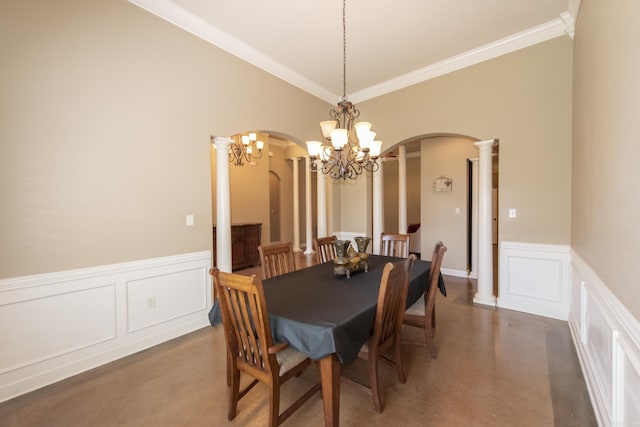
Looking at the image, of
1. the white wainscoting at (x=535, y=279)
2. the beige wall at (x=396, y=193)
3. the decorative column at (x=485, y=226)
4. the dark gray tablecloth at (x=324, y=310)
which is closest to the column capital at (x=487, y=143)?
the decorative column at (x=485, y=226)

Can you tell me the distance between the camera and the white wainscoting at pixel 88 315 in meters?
→ 1.99

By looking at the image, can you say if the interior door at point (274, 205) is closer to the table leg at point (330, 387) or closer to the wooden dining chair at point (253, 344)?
the wooden dining chair at point (253, 344)

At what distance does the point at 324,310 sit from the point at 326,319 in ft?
0.43

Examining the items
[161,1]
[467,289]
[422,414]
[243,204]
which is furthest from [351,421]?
[243,204]

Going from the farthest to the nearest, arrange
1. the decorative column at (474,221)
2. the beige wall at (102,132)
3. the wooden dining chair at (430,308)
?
the decorative column at (474,221) < the wooden dining chair at (430,308) < the beige wall at (102,132)

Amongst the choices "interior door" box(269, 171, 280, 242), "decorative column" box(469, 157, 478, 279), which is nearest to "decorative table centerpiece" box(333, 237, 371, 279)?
"decorative column" box(469, 157, 478, 279)

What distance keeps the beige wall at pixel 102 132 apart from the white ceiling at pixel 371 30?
325 millimetres

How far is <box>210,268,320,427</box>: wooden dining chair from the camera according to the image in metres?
1.42

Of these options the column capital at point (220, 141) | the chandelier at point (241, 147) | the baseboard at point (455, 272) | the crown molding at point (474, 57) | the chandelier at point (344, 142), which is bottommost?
the baseboard at point (455, 272)

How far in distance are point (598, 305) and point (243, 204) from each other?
6031 mm

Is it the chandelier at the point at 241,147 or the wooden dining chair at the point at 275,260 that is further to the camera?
the chandelier at the point at 241,147

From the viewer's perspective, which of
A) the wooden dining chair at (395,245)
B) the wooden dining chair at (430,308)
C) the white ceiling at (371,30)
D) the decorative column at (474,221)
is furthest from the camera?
the decorative column at (474,221)

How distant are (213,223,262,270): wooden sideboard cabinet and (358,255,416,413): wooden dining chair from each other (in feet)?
13.8

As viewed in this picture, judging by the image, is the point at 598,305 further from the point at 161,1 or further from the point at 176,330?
the point at 161,1
